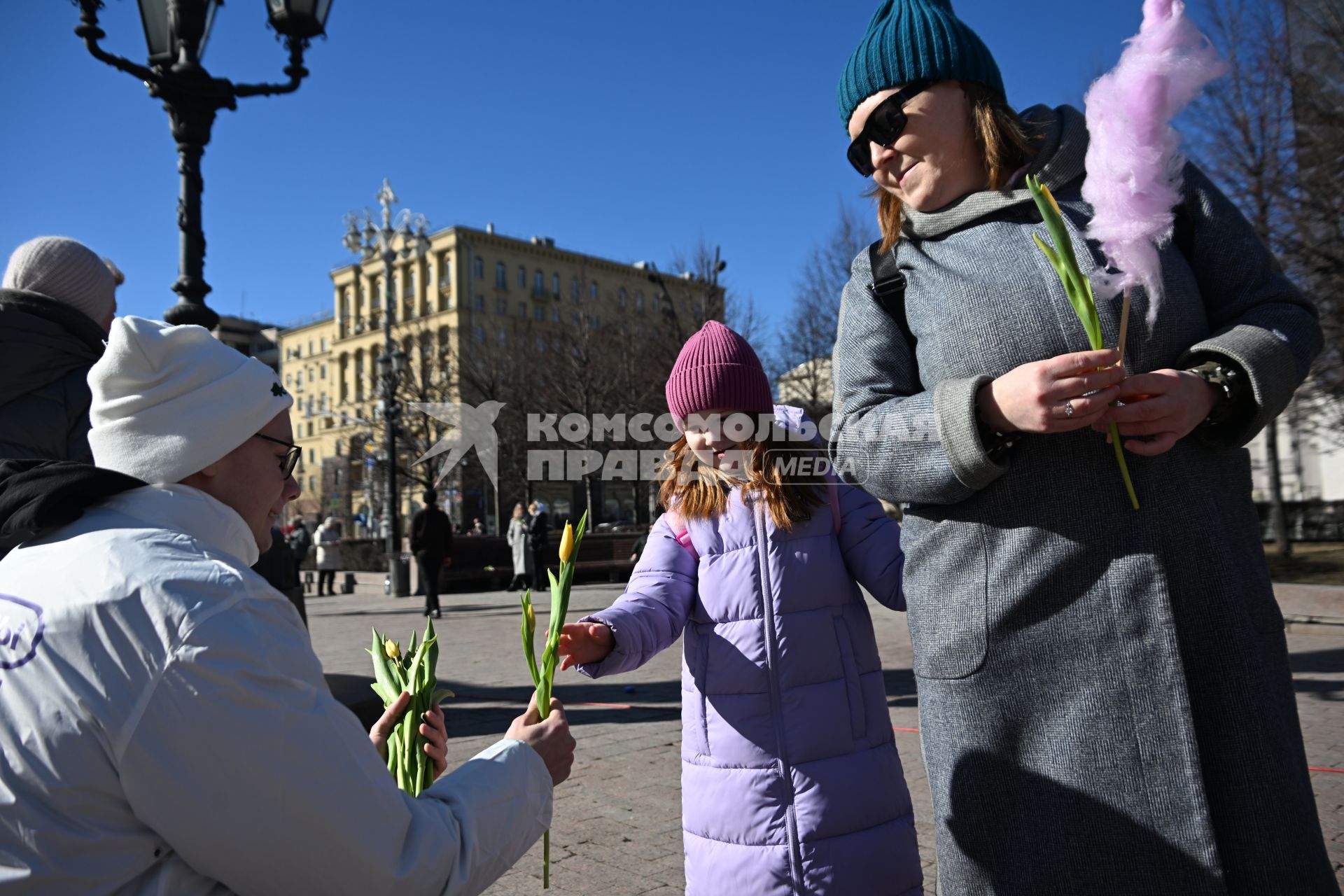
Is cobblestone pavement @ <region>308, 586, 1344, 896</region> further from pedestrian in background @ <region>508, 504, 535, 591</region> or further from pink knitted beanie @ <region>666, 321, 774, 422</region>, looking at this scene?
pedestrian in background @ <region>508, 504, 535, 591</region>

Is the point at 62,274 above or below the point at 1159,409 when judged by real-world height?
above

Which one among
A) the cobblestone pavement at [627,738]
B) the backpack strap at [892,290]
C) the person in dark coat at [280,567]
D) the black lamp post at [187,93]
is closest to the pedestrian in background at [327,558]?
the cobblestone pavement at [627,738]

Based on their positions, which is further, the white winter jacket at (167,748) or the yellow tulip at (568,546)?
the yellow tulip at (568,546)

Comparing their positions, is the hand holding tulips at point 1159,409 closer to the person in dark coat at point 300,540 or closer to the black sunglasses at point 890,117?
the black sunglasses at point 890,117

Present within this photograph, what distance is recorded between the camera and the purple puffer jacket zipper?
7.91 ft

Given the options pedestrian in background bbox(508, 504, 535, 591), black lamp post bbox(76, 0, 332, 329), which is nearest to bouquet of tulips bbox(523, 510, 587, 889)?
black lamp post bbox(76, 0, 332, 329)

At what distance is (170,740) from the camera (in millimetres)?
1273

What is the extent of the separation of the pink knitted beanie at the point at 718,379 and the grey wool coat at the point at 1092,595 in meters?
0.98

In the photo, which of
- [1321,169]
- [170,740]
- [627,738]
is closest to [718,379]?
[170,740]

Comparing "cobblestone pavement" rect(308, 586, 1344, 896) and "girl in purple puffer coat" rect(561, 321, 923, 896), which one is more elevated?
"girl in purple puffer coat" rect(561, 321, 923, 896)

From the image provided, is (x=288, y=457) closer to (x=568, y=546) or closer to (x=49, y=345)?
(x=568, y=546)

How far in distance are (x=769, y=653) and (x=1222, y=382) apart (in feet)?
4.31

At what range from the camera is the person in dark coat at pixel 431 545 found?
16.3 m

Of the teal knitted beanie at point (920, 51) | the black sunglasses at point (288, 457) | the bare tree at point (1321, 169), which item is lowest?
the black sunglasses at point (288, 457)
